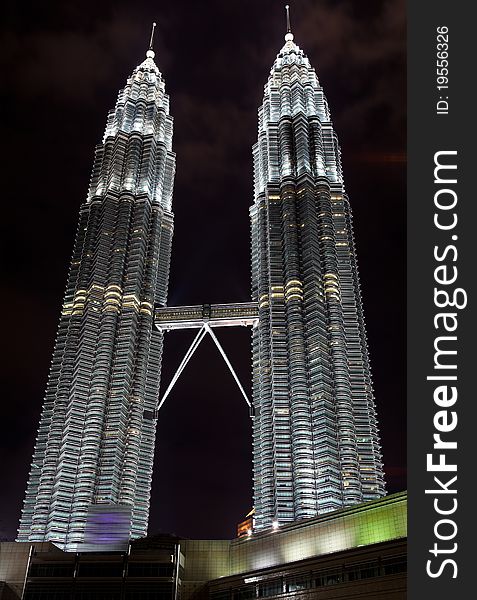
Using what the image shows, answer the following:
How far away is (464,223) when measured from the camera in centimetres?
3066

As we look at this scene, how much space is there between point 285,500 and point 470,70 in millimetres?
121566

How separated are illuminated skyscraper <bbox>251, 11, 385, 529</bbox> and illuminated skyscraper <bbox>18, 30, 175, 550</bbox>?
30.6 meters

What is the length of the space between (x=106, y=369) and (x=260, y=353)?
39.9 metres

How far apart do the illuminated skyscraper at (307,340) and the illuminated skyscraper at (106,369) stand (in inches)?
1204

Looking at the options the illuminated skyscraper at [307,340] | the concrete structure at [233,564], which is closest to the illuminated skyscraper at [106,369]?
the illuminated skyscraper at [307,340]

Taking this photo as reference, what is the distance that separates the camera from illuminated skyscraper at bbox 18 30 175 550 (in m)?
150

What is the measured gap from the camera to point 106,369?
162 m

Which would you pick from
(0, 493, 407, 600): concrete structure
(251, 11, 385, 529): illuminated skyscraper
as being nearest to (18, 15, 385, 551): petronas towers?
(251, 11, 385, 529): illuminated skyscraper

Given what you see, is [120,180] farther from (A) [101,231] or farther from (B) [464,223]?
(B) [464,223]

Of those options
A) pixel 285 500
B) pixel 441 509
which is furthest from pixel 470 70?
pixel 285 500

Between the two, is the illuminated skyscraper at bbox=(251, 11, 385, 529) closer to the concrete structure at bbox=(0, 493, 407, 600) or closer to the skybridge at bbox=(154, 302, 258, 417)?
the skybridge at bbox=(154, 302, 258, 417)

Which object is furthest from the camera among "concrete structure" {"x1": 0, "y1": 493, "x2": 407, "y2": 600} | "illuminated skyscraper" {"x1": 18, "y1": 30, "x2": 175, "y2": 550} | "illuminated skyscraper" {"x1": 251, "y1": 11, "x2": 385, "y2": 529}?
"illuminated skyscraper" {"x1": 18, "y1": 30, "x2": 175, "y2": 550}

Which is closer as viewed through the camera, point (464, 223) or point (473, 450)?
point (473, 450)

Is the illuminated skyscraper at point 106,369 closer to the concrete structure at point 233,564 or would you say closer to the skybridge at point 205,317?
the skybridge at point 205,317
